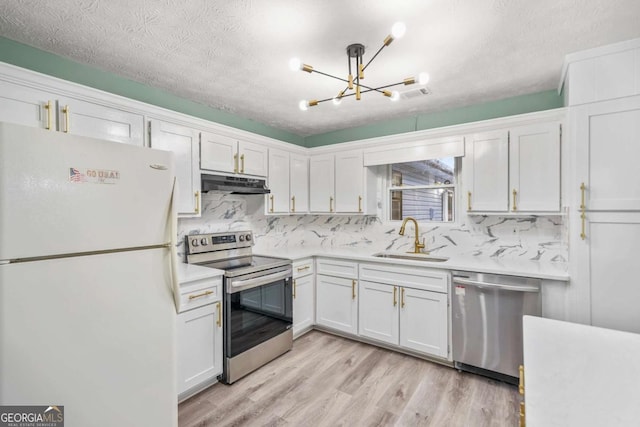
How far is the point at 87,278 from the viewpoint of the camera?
1354 millimetres

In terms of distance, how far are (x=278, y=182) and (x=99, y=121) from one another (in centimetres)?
179

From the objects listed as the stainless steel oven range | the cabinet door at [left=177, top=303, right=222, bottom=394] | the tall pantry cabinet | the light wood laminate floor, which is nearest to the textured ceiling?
the tall pantry cabinet

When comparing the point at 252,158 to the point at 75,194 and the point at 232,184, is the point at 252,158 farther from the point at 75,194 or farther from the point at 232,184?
the point at 75,194

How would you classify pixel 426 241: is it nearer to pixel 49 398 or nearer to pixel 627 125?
pixel 627 125

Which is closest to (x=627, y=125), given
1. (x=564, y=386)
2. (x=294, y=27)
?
(x=564, y=386)

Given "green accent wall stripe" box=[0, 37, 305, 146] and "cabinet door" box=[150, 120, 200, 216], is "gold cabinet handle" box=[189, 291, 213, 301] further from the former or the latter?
"green accent wall stripe" box=[0, 37, 305, 146]

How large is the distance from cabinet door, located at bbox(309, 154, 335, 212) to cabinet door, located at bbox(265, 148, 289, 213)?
0.40 meters

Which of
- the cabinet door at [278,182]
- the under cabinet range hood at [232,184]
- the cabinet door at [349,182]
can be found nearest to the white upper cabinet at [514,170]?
the cabinet door at [349,182]

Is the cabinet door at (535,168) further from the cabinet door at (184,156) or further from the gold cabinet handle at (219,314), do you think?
the cabinet door at (184,156)

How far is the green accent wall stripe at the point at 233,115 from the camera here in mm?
1986

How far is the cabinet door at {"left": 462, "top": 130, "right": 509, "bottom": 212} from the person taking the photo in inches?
106

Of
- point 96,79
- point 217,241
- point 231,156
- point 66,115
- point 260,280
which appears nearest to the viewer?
point 66,115

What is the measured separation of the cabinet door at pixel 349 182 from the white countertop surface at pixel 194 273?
68.0 inches

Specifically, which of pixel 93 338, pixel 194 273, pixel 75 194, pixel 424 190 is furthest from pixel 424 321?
pixel 75 194
